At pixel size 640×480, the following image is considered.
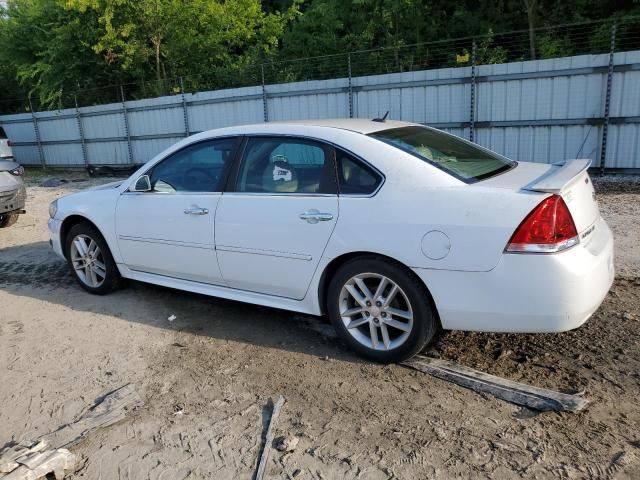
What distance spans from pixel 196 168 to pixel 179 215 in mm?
408

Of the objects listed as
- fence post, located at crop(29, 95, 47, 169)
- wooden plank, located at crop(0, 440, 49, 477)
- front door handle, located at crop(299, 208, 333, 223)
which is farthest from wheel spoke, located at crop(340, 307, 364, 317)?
fence post, located at crop(29, 95, 47, 169)

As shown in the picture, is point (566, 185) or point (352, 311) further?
point (352, 311)

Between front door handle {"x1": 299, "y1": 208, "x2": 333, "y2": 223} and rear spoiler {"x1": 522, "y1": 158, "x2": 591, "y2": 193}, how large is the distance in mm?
1216

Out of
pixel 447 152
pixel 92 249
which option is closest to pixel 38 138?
pixel 92 249

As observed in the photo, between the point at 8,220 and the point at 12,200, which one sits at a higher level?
the point at 12,200

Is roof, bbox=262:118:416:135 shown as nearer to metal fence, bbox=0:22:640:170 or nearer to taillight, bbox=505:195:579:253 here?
taillight, bbox=505:195:579:253

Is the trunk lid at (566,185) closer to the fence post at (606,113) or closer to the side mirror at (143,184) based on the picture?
the side mirror at (143,184)

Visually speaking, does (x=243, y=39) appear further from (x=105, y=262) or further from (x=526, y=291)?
(x=526, y=291)

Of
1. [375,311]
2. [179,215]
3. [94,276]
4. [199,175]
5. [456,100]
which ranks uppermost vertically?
[456,100]

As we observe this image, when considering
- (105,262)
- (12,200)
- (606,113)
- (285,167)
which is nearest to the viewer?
(285,167)

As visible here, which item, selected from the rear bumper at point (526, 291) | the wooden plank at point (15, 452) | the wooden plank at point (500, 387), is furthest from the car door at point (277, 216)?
the wooden plank at point (15, 452)

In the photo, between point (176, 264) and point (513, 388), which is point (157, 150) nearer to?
point (176, 264)

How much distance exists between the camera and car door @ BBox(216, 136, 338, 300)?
3.83 meters

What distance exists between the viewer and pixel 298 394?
11.4 ft
